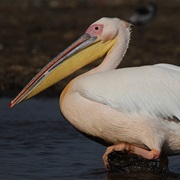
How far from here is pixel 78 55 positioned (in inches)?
239

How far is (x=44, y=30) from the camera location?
1469cm

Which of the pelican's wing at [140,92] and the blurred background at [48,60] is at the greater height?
the pelican's wing at [140,92]

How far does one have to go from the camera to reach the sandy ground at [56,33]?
34.1 ft

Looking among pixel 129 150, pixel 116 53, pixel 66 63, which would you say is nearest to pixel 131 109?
pixel 129 150

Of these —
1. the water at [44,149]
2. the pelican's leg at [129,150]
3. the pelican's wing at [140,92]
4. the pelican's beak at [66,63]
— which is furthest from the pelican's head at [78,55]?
the pelican's leg at [129,150]

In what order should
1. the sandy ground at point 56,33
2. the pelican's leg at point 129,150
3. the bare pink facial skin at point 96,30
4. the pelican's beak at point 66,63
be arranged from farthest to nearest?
1. the sandy ground at point 56,33
2. the bare pink facial skin at point 96,30
3. the pelican's beak at point 66,63
4. the pelican's leg at point 129,150

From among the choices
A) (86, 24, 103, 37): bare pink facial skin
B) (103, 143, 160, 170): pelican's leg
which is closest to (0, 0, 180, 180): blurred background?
(103, 143, 160, 170): pelican's leg

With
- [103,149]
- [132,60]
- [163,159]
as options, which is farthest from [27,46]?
[163,159]

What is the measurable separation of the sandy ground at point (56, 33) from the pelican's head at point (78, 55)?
325 centimetres

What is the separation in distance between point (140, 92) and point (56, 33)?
29.2ft

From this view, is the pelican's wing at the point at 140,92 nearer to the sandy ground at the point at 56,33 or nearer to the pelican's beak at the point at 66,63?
the pelican's beak at the point at 66,63

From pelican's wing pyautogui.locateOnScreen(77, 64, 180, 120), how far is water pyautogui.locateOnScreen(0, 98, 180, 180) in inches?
24.6

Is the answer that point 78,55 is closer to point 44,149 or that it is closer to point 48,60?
point 44,149

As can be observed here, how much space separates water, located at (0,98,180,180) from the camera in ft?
19.0
